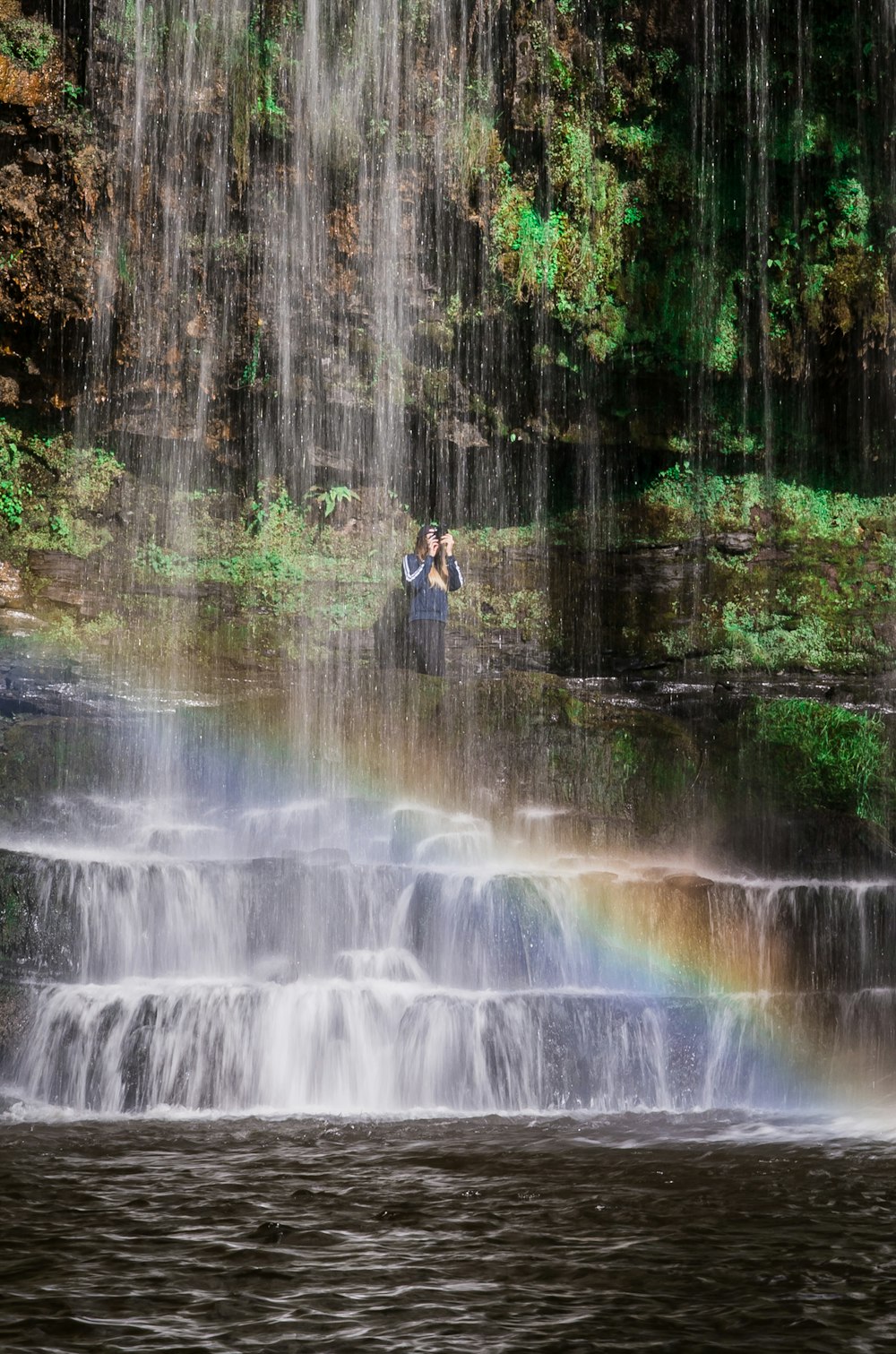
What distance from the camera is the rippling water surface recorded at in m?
4.24

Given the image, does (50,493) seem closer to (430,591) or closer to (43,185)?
(43,185)

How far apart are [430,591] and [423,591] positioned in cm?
8

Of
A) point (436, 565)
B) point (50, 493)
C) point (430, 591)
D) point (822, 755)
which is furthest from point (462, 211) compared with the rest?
point (822, 755)

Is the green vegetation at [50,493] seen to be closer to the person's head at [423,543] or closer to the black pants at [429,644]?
the person's head at [423,543]

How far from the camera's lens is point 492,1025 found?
8.40 meters

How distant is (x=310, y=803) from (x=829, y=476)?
7.27 meters

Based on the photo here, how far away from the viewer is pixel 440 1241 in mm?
5113


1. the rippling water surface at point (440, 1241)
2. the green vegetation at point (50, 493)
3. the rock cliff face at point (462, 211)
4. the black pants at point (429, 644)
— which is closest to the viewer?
the rippling water surface at point (440, 1241)

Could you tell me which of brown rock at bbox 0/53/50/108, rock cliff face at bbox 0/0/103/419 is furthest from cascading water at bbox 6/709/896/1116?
brown rock at bbox 0/53/50/108

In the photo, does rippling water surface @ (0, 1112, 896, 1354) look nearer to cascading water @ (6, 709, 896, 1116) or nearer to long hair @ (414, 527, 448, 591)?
cascading water @ (6, 709, 896, 1116)

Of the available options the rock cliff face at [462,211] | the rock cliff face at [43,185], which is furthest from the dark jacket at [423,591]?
the rock cliff face at [43,185]

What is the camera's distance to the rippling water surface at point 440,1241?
4.24 meters

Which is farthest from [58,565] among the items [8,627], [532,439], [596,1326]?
[596,1326]

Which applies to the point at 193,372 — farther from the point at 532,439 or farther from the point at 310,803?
the point at 310,803
